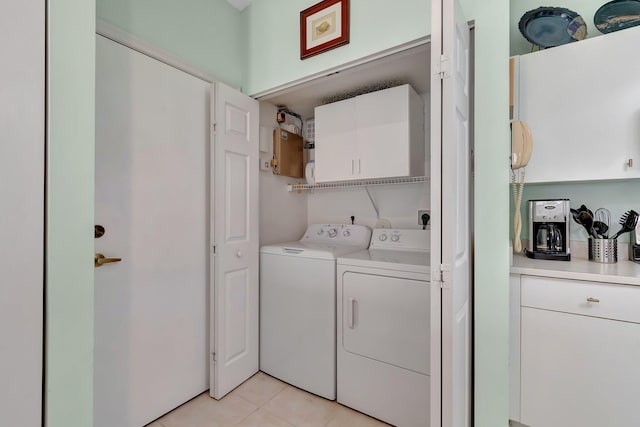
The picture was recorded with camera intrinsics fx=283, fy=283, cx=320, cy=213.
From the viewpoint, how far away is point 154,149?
169 centimetres

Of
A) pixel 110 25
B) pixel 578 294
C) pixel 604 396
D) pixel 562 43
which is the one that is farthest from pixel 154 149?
pixel 604 396

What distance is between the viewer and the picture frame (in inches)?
68.8

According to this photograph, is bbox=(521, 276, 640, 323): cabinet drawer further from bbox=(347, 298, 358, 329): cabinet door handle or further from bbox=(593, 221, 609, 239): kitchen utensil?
bbox=(347, 298, 358, 329): cabinet door handle

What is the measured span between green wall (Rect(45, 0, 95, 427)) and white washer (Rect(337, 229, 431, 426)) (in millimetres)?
1328

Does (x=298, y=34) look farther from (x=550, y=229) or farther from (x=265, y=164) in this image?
(x=550, y=229)

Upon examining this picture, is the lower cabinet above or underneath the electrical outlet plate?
underneath

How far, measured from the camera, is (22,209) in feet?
2.40

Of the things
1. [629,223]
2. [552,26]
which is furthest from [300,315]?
[552,26]

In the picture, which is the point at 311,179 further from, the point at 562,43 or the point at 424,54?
the point at 562,43

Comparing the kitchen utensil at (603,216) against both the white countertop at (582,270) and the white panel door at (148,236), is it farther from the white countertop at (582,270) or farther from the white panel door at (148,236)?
the white panel door at (148,236)

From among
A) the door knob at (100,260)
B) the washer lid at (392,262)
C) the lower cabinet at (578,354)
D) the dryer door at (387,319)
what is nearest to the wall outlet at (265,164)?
the washer lid at (392,262)

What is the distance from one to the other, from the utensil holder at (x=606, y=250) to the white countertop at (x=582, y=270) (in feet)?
0.12

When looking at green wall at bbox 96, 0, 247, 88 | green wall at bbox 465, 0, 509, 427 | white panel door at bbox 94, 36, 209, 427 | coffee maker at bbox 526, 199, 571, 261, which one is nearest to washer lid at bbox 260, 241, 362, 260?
white panel door at bbox 94, 36, 209, 427

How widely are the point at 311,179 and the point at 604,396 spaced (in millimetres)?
2318
